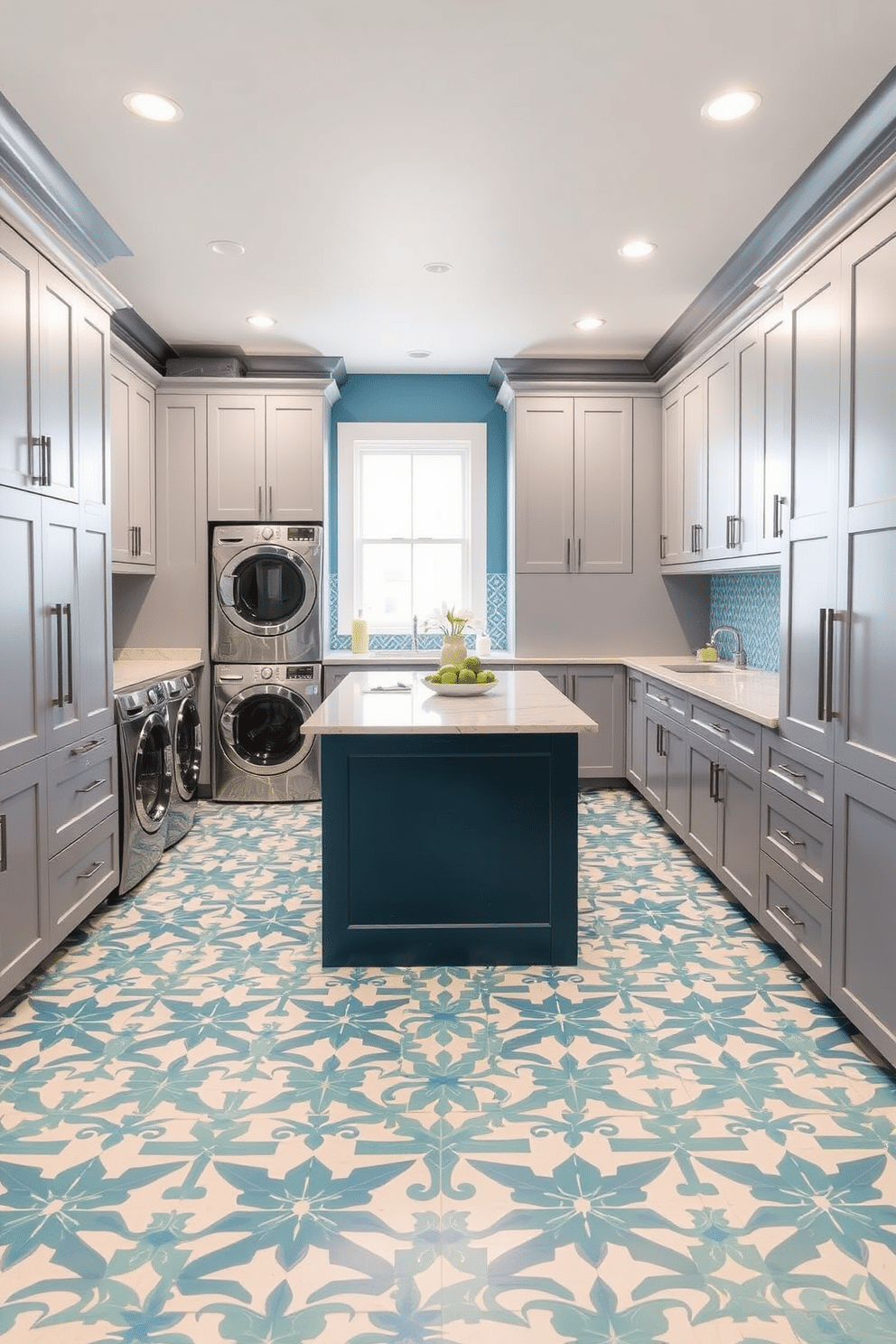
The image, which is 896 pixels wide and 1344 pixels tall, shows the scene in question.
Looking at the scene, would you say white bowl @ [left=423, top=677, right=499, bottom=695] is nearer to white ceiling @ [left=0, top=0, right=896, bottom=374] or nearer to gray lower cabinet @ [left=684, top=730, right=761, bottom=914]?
gray lower cabinet @ [left=684, top=730, right=761, bottom=914]

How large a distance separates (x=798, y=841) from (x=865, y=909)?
0.48m

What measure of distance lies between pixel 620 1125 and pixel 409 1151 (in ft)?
1.64

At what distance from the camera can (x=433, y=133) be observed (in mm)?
2893

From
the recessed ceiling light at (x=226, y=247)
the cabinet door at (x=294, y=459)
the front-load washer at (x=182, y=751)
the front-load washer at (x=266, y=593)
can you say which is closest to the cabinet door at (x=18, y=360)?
the recessed ceiling light at (x=226, y=247)

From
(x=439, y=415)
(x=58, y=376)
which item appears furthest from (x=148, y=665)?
(x=439, y=415)

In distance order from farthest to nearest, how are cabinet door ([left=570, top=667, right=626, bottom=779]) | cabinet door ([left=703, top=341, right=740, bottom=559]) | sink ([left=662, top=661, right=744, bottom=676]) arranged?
cabinet door ([left=570, top=667, right=626, bottom=779])
sink ([left=662, top=661, right=744, bottom=676])
cabinet door ([left=703, top=341, right=740, bottom=559])

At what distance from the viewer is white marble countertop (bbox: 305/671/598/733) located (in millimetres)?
2746

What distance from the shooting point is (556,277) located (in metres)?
4.21

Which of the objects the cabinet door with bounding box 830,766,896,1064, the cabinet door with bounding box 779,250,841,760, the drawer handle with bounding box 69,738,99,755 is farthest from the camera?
the drawer handle with bounding box 69,738,99,755

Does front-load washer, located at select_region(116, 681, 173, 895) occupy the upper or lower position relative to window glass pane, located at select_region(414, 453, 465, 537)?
lower

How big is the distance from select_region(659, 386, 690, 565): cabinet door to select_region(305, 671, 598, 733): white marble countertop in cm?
174

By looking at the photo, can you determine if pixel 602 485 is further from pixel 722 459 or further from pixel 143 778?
pixel 143 778

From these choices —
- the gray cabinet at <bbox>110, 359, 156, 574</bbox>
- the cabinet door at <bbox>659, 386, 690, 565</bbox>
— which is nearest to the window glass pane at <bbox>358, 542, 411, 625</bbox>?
the gray cabinet at <bbox>110, 359, 156, 574</bbox>

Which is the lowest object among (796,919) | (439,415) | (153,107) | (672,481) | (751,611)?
(796,919)
